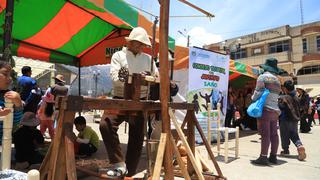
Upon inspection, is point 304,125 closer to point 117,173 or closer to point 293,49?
point 117,173

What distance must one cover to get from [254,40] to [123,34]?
34.2 meters

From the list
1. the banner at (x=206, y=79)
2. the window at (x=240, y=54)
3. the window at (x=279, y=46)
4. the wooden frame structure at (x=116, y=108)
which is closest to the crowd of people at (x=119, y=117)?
the wooden frame structure at (x=116, y=108)

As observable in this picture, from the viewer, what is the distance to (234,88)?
1334cm

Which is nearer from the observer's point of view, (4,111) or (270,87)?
(4,111)

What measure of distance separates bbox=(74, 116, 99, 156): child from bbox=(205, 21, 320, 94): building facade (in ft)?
88.8

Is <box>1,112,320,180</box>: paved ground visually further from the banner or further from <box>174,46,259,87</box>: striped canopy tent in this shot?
<box>174,46,259,87</box>: striped canopy tent

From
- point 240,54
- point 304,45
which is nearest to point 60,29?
point 304,45

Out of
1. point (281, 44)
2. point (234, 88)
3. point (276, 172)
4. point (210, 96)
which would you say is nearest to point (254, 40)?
point (281, 44)

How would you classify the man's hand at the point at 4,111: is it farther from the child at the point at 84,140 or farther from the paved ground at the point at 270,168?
the child at the point at 84,140

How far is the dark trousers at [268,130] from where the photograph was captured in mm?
5375

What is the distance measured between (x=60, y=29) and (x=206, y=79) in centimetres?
350

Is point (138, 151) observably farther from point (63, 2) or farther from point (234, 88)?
point (234, 88)

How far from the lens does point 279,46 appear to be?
36156mm

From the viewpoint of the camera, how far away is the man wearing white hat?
11.1 feet
